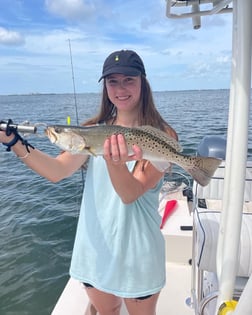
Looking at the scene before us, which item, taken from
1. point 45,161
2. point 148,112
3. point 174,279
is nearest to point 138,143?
point 148,112

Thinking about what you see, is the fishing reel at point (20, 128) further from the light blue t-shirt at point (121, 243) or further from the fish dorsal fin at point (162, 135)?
the fish dorsal fin at point (162, 135)

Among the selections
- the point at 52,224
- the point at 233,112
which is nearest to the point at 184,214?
the point at 233,112

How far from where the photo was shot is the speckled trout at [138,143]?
1802 millimetres

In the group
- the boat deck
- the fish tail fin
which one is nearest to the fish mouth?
the fish tail fin

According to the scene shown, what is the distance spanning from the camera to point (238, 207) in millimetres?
Result: 1374

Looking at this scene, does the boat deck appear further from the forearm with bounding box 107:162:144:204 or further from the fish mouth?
the fish mouth

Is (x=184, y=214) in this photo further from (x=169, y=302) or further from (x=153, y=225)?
(x=153, y=225)

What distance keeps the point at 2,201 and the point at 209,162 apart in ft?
26.2

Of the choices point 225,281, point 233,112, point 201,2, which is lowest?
point 225,281

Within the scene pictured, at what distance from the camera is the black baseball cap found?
6.16 feet

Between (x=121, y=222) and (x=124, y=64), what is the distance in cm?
97

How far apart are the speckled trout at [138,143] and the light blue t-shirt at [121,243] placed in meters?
0.21

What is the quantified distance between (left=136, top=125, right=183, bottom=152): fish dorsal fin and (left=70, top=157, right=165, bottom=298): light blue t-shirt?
27 cm

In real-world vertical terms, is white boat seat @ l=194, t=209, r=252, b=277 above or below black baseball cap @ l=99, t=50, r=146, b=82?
below
